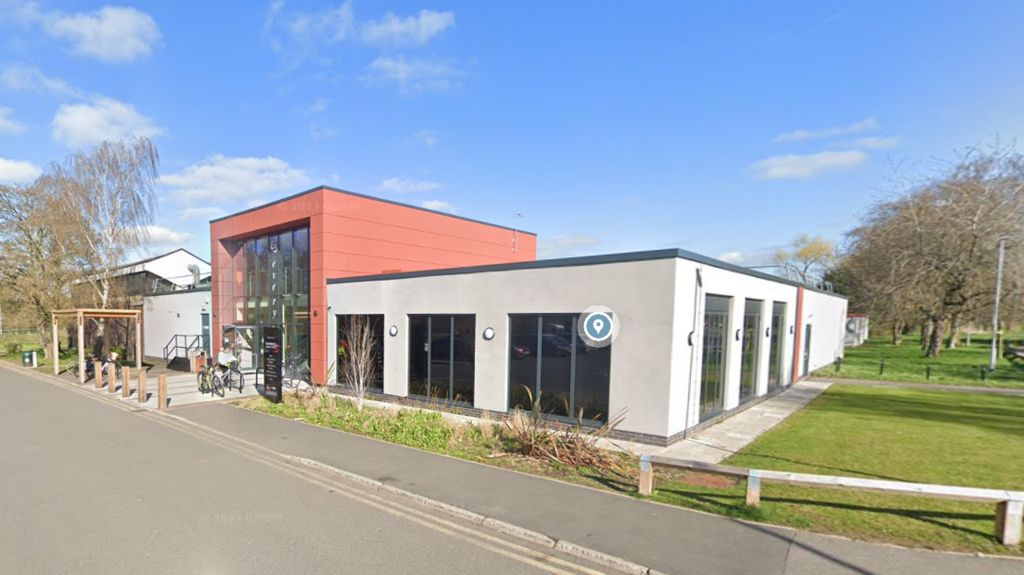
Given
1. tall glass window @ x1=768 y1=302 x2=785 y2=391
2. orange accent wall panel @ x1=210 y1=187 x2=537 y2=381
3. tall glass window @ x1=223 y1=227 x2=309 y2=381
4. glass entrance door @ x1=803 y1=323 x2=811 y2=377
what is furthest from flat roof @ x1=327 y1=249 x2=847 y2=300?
glass entrance door @ x1=803 y1=323 x2=811 y2=377

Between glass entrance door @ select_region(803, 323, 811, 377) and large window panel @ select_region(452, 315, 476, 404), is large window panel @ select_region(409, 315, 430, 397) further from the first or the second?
glass entrance door @ select_region(803, 323, 811, 377)

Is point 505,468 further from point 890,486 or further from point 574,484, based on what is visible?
point 890,486

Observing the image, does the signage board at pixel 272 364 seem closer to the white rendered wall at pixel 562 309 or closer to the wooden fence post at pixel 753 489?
the white rendered wall at pixel 562 309

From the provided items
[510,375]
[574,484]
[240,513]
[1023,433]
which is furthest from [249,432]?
[1023,433]

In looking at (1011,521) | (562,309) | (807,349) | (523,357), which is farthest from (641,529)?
(807,349)

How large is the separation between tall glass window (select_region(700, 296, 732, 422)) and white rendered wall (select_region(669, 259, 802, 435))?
19 cm

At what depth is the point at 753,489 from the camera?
5.75 m

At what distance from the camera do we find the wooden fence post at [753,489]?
5723 millimetres

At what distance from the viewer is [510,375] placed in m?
11.8

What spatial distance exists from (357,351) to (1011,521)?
14.2 meters

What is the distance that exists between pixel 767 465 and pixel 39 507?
1095cm

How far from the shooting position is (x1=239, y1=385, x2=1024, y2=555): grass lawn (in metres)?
5.40

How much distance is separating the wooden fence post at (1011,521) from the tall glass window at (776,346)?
11267 mm

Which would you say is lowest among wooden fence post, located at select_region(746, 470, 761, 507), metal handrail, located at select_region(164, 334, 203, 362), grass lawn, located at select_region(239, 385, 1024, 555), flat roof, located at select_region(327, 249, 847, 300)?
metal handrail, located at select_region(164, 334, 203, 362)
